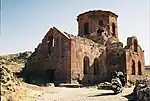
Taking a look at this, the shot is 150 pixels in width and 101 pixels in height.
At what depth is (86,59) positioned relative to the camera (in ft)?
94.1

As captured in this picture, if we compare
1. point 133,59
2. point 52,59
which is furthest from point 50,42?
point 133,59

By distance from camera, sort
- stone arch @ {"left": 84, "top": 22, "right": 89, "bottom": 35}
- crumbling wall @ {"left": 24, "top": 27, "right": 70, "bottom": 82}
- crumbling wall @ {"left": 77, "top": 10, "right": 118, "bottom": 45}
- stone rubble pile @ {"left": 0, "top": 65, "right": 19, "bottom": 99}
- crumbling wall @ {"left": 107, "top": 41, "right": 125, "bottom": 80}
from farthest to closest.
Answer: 1. stone arch @ {"left": 84, "top": 22, "right": 89, "bottom": 35}
2. crumbling wall @ {"left": 77, "top": 10, "right": 118, "bottom": 45}
3. crumbling wall @ {"left": 107, "top": 41, "right": 125, "bottom": 80}
4. crumbling wall @ {"left": 24, "top": 27, "right": 70, "bottom": 82}
5. stone rubble pile @ {"left": 0, "top": 65, "right": 19, "bottom": 99}

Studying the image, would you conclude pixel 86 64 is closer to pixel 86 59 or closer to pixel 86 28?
pixel 86 59

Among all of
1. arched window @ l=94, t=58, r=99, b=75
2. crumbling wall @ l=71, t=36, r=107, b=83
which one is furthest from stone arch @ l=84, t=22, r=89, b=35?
arched window @ l=94, t=58, r=99, b=75

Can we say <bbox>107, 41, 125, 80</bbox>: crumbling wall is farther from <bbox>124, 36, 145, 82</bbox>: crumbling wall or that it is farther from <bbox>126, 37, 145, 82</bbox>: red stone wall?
<bbox>126, 37, 145, 82</bbox>: red stone wall

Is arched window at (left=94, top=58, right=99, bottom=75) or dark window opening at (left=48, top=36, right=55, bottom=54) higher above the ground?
dark window opening at (left=48, top=36, right=55, bottom=54)

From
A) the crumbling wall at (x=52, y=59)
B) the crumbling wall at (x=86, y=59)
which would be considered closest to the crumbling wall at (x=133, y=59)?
the crumbling wall at (x=86, y=59)

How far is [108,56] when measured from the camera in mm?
31219

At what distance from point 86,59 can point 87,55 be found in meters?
0.51

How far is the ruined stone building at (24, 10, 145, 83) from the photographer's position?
2670 centimetres

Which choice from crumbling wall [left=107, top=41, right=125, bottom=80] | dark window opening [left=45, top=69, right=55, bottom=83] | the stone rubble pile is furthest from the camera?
crumbling wall [left=107, top=41, right=125, bottom=80]

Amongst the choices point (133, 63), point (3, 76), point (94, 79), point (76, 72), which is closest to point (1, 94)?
point (3, 76)

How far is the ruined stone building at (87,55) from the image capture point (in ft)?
87.6

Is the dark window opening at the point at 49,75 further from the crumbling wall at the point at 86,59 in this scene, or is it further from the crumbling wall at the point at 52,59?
the crumbling wall at the point at 86,59
